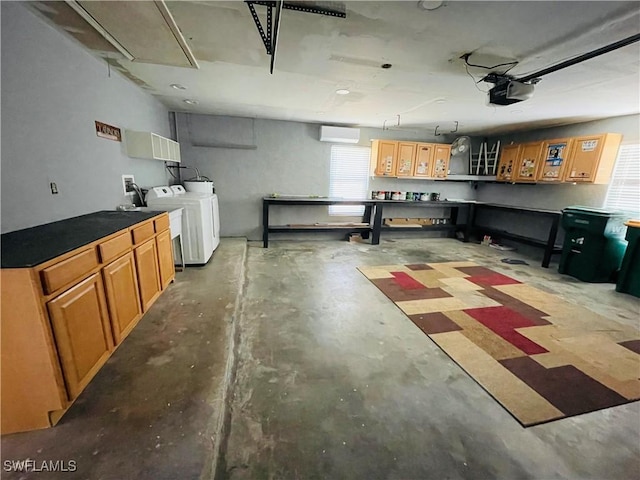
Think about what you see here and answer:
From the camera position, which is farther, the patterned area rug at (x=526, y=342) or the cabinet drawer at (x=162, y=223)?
the cabinet drawer at (x=162, y=223)

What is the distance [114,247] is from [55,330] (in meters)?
0.72

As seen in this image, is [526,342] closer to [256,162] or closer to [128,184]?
[128,184]

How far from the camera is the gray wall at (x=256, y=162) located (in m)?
5.16

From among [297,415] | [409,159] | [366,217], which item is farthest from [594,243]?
[297,415]

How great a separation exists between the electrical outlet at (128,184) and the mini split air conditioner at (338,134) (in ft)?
11.3

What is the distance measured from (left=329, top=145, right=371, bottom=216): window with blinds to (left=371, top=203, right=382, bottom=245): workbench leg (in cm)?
56

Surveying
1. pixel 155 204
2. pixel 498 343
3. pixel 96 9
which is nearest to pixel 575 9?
pixel 498 343

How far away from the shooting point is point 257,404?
1708 mm

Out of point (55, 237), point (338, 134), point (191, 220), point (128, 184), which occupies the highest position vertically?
point (338, 134)

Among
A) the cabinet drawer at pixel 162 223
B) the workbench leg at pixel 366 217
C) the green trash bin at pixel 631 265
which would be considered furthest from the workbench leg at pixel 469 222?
the cabinet drawer at pixel 162 223

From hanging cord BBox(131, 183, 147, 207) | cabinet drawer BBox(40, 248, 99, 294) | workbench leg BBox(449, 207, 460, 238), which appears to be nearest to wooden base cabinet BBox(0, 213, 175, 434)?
cabinet drawer BBox(40, 248, 99, 294)

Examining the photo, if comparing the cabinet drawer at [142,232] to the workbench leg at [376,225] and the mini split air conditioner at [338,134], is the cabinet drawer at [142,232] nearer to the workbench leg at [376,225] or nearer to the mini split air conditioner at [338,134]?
the mini split air conditioner at [338,134]

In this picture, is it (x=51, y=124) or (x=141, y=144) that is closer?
(x=51, y=124)

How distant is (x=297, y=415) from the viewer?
5.40 ft
